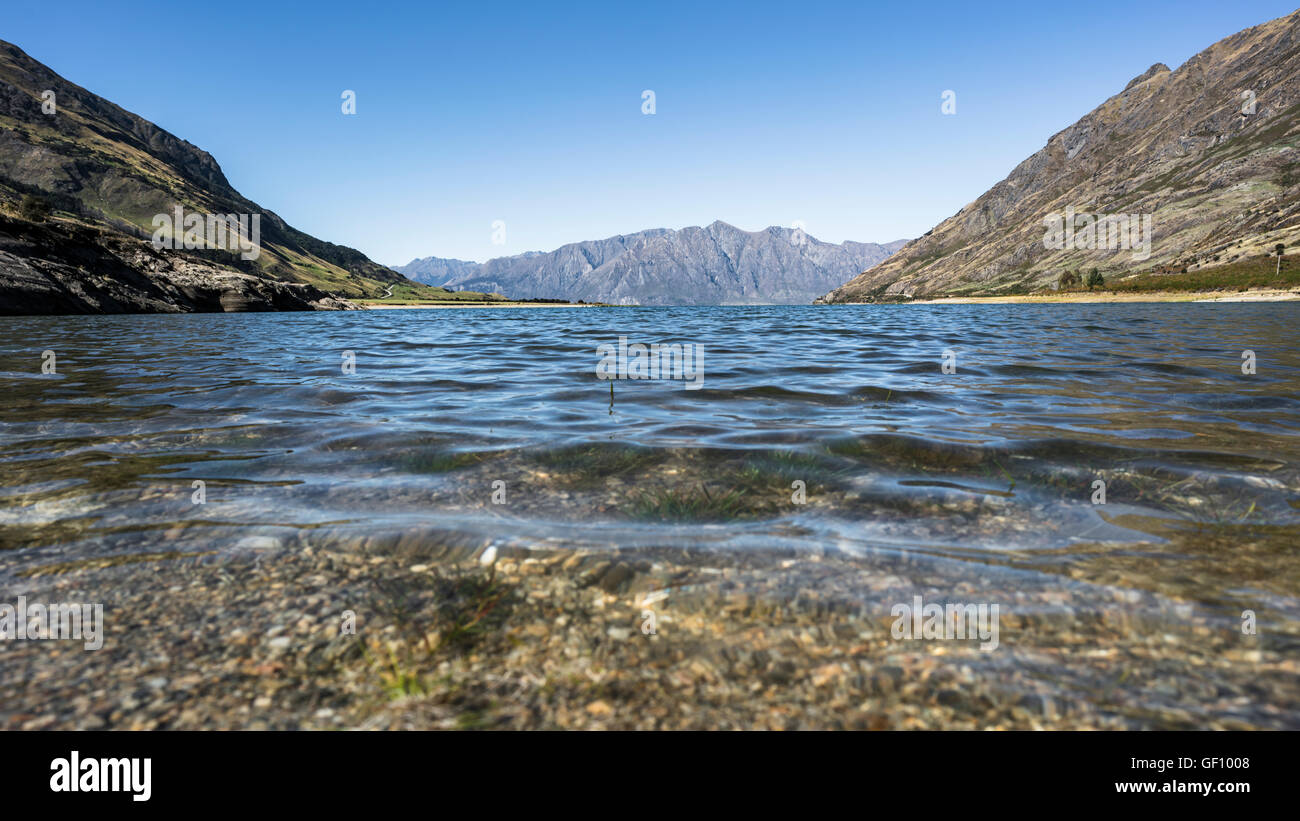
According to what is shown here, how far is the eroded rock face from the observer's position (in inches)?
2334

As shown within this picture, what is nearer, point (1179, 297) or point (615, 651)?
point (615, 651)

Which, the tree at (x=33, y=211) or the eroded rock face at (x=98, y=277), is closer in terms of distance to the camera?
the eroded rock face at (x=98, y=277)

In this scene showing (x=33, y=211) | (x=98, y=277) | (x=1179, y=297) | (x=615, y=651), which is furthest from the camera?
(x=1179, y=297)

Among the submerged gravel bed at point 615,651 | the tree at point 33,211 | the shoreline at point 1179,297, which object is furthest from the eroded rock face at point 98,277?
the shoreline at point 1179,297

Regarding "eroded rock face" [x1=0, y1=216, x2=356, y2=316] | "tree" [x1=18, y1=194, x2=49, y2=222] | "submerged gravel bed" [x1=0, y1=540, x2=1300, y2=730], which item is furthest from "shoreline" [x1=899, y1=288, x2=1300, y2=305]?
"tree" [x1=18, y1=194, x2=49, y2=222]

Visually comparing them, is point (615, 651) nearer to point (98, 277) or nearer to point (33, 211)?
point (98, 277)

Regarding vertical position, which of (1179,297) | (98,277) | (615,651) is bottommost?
(615,651)

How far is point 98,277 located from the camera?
68812mm

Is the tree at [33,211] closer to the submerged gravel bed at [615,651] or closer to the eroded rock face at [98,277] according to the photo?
the eroded rock face at [98,277]

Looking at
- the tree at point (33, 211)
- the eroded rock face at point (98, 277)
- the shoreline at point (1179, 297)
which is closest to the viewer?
the eroded rock face at point (98, 277)

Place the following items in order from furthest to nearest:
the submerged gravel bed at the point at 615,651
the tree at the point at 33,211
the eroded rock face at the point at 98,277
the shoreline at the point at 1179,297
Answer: the shoreline at the point at 1179,297 < the tree at the point at 33,211 < the eroded rock face at the point at 98,277 < the submerged gravel bed at the point at 615,651

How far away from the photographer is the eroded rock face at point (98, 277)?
59.3 meters

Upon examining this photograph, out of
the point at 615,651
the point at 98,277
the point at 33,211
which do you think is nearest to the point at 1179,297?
the point at 615,651
